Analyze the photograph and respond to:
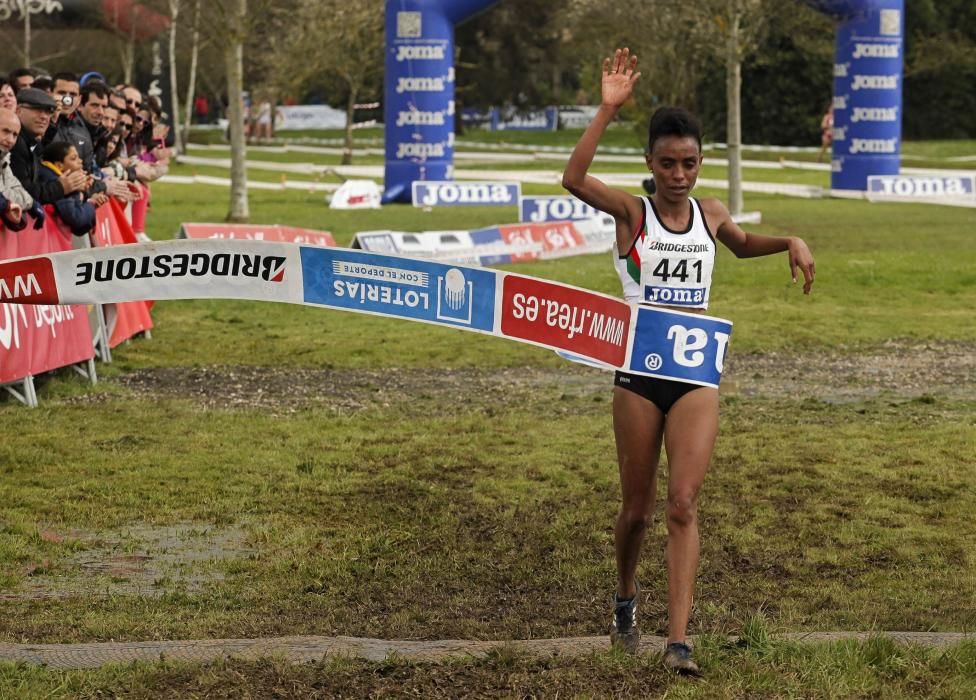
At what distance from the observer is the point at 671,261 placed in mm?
5828

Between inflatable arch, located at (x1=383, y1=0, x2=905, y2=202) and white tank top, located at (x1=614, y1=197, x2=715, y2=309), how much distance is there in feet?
90.8

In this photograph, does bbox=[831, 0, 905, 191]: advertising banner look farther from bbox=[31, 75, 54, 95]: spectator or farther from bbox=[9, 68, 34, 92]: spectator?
bbox=[9, 68, 34, 92]: spectator

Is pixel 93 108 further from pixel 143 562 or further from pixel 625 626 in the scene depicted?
pixel 625 626

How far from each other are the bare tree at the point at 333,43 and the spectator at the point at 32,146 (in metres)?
38.3

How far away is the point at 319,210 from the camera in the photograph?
32688 mm

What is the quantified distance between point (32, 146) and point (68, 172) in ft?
1.13

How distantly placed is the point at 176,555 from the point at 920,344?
9360 millimetres

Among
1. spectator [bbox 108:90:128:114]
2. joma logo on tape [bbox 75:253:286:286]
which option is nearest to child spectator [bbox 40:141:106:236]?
spectator [bbox 108:90:128:114]

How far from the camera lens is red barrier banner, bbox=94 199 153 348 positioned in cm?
1369

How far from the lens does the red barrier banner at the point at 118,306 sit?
44.9 ft

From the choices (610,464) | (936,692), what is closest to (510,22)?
(610,464)

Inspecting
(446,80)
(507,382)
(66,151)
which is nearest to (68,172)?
(66,151)

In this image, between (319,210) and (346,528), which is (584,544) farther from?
(319,210)

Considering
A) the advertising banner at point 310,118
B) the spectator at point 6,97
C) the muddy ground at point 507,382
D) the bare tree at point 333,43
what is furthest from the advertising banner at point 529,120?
the spectator at point 6,97
